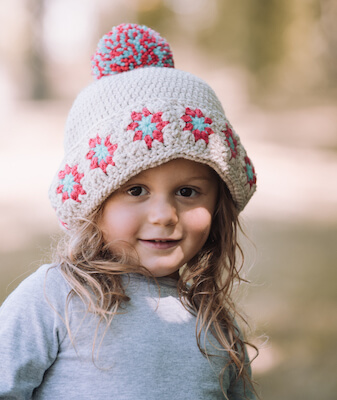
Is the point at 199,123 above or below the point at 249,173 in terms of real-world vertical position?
above

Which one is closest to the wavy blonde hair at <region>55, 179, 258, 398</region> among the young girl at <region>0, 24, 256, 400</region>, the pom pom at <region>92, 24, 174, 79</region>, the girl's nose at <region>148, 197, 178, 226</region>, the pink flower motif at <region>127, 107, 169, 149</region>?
the young girl at <region>0, 24, 256, 400</region>

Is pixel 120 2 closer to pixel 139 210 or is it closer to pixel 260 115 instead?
pixel 260 115

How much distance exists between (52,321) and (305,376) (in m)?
2.18

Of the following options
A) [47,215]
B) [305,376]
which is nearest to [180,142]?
[305,376]

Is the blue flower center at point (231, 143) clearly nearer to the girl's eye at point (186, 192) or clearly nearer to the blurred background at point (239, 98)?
the girl's eye at point (186, 192)

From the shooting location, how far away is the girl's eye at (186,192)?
→ 160 centimetres

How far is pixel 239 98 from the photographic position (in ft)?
16.0

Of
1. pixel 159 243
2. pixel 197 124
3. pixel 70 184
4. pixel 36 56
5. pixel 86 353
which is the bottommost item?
pixel 86 353

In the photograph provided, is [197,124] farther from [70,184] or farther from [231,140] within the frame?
[70,184]

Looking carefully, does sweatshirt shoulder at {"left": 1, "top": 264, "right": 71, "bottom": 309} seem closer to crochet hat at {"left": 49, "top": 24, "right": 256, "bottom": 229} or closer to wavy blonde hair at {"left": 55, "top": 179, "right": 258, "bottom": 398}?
wavy blonde hair at {"left": 55, "top": 179, "right": 258, "bottom": 398}

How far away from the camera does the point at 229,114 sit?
4.83 metres

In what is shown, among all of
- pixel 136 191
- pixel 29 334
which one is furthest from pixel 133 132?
pixel 29 334

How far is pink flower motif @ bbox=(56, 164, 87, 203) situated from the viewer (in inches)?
60.1

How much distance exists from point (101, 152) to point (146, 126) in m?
0.13
